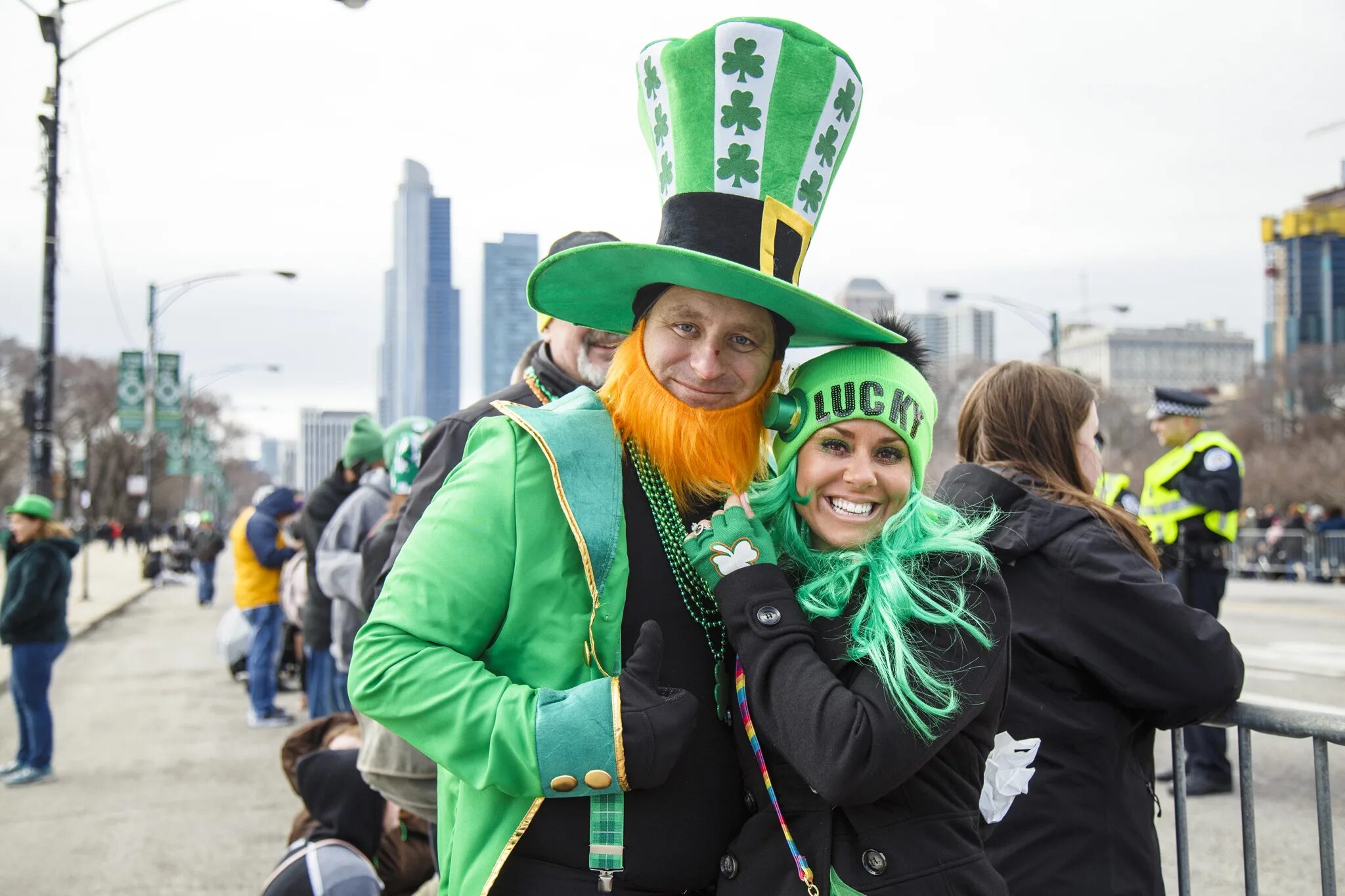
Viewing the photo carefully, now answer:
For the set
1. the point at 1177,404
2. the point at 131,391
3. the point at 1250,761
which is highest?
the point at 131,391

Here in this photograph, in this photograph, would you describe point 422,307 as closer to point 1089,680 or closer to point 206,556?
point 206,556

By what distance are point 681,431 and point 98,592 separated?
26568 millimetres

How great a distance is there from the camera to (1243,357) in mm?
140625

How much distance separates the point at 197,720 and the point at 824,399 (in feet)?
29.5

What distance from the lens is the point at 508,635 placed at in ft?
5.85

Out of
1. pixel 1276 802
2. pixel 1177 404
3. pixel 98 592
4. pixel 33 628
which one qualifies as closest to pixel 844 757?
pixel 1276 802

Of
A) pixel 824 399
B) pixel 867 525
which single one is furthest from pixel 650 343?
pixel 867 525

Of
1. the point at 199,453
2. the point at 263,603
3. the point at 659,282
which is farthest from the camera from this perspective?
the point at 199,453

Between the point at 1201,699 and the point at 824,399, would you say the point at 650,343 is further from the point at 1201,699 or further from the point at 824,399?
the point at 1201,699

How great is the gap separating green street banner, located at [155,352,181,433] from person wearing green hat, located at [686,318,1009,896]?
25045mm

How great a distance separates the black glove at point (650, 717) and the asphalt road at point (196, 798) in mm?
3921

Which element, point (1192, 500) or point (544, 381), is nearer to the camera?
point (544, 381)

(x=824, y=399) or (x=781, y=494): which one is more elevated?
(x=824, y=399)

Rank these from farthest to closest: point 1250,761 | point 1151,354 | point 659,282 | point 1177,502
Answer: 1. point 1151,354
2. point 1177,502
3. point 1250,761
4. point 659,282
